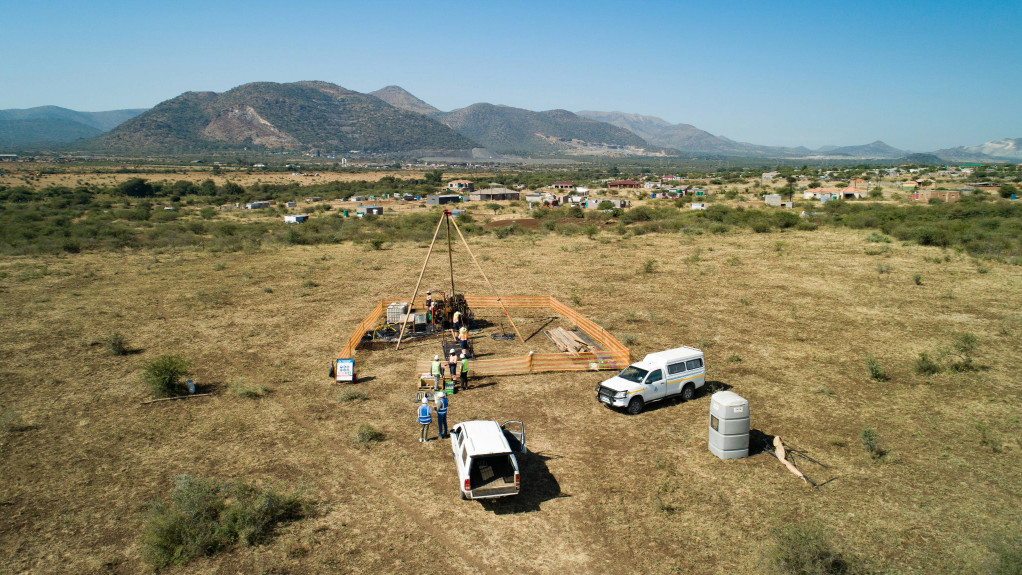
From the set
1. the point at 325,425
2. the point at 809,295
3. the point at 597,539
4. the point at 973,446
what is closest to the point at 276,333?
the point at 325,425

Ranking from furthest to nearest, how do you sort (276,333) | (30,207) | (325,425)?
1. (30,207)
2. (276,333)
3. (325,425)

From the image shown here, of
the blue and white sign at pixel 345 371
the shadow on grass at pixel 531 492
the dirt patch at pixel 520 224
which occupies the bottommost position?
the shadow on grass at pixel 531 492

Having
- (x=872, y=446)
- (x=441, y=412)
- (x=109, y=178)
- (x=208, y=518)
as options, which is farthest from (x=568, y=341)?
(x=109, y=178)

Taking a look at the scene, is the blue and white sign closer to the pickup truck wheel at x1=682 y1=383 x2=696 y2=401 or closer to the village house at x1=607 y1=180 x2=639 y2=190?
the pickup truck wheel at x1=682 y1=383 x2=696 y2=401

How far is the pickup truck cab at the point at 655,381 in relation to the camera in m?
14.0

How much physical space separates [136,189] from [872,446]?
103m

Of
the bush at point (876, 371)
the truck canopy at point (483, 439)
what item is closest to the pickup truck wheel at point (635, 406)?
the truck canopy at point (483, 439)

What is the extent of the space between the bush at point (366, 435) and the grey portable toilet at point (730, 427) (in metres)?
7.95

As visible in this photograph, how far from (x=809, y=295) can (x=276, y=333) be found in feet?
82.9

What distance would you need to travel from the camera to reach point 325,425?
13.4 m

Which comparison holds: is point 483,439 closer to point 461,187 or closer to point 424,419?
point 424,419

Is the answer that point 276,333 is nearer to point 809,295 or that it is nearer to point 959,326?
point 809,295

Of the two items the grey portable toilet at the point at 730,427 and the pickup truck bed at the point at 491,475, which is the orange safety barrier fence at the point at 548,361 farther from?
the pickup truck bed at the point at 491,475

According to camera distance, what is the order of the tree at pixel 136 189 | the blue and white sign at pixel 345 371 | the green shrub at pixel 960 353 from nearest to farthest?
the blue and white sign at pixel 345 371
the green shrub at pixel 960 353
the tree at pixel 136 189
